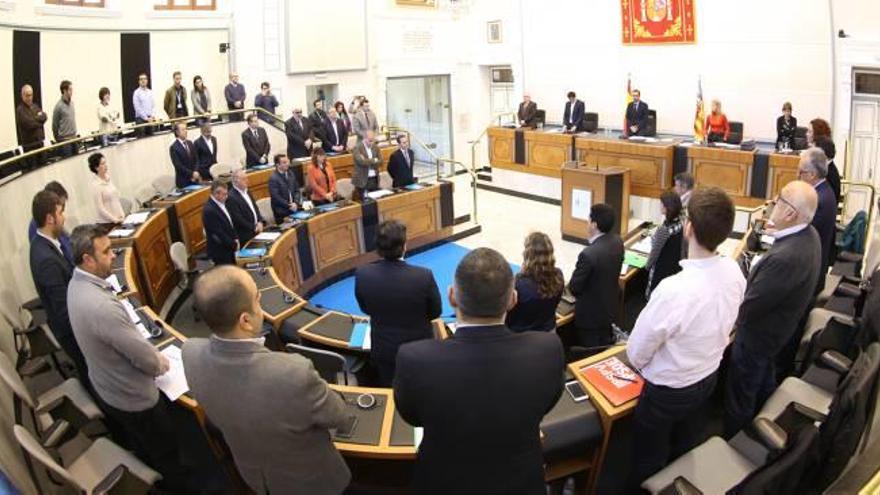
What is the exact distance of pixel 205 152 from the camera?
9.13 meters

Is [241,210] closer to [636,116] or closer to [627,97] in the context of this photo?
[636,116]

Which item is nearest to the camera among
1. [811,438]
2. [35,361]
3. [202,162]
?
[811,438]

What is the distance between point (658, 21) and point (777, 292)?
31.7ft

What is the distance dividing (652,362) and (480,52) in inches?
529

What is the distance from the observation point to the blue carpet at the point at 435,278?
7500mm

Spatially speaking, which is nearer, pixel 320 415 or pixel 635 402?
pixel 320 415

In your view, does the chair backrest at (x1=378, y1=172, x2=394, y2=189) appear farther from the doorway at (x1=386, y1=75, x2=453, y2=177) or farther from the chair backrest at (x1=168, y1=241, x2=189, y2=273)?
the doorway at (x1=386, y1=75, x2=453, y2=177)

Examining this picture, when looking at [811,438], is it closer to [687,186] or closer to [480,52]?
[687,186]

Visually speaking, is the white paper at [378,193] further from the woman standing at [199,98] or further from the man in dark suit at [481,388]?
the man in dark suit at [481,388]

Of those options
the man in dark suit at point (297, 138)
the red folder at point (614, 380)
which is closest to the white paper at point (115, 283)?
the red folder at point (614, 380)

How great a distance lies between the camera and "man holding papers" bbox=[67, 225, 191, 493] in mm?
2945

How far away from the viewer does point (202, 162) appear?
A: 9.15 metres

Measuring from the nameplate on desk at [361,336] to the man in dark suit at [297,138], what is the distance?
22.6ft

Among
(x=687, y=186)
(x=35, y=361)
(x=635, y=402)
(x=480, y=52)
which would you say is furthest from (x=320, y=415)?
(x=480, y=52)
